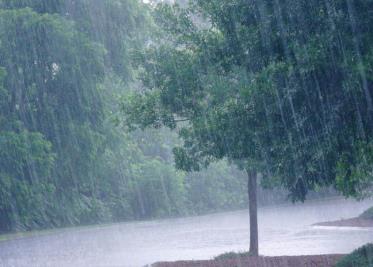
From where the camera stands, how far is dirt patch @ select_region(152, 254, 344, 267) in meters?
13.4

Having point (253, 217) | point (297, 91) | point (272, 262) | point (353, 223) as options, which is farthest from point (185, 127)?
→ point (353, 223)

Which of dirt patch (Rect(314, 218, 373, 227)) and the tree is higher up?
the tree

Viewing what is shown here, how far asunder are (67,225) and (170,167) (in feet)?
29.2

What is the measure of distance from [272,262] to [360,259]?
2867 millimetres

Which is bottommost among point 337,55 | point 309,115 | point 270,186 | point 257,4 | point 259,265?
point 259,265

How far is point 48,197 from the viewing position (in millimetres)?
36094

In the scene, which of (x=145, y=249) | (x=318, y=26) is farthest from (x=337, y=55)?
(x=145, y=249)

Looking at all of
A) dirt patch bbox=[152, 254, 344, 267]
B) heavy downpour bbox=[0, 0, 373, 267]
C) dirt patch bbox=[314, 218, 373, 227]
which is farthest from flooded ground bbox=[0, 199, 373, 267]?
dirt patch bbox=[152, 254, 344, 267]

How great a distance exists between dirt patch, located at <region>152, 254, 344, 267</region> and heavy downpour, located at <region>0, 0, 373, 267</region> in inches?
2.4

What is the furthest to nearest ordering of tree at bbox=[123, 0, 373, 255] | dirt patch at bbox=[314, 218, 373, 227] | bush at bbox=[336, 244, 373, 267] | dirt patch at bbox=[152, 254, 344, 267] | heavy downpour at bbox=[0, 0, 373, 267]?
dirt patch at bbox=[314, 218, 373, 227]
dirt patch at bbox=[152, 254, 344, 267]
bush at bbox=[336, 244, 373, 267]
heavy downpour at bbox=[0, 0, 373, 267]
tree at bbox=[123, 0, 373, 255]

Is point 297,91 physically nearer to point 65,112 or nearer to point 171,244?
point 171,244

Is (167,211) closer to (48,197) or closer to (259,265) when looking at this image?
(48,197)

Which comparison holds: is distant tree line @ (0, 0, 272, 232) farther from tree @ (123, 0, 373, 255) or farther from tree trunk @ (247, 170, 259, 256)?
tree @ (123, 0, 373, 255)

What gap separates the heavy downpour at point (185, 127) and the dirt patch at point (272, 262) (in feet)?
0.20
